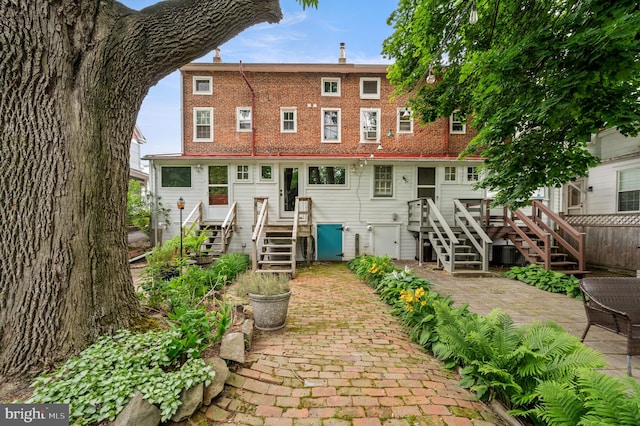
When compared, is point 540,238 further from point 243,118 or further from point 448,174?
point 243,118

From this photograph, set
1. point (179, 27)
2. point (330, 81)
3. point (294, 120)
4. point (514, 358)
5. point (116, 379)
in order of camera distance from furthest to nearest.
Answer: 1. point (330, 81)
2. point (294, 120)
3. point (179, 27)
4. point (514, 358)
5. point (116, 379)

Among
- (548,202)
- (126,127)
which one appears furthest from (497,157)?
(548,202)

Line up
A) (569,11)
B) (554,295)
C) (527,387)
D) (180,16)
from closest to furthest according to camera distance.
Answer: (527,387)
(180,16)
(569,11)
(554,295)

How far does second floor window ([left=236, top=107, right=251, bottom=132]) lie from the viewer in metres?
11.2

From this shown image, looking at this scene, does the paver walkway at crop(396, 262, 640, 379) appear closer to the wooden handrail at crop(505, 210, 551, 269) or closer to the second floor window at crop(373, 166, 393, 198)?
the wooden handrail at crop(505, 210, 551, 269)

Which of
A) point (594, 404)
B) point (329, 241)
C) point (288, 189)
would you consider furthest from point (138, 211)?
point (594, 404)

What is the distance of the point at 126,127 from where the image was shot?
9.49ft

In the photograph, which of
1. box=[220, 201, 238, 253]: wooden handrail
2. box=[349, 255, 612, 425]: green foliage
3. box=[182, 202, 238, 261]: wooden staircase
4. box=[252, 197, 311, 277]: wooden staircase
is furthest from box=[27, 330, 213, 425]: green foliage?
box=[182, 202, 238, 261]: wooden staircase

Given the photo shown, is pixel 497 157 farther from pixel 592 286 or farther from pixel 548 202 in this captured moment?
pixel 548 202

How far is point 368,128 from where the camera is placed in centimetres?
1149

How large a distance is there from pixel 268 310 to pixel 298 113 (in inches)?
377

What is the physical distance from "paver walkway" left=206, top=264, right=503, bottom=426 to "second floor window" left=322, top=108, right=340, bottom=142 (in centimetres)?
888

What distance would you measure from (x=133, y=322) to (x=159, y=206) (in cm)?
842

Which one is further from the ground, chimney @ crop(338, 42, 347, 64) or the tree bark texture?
chimney @ crop(338, 42, 347, 64)
